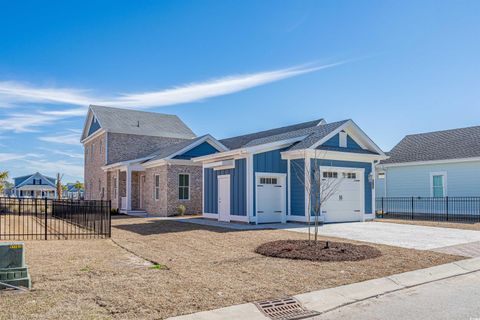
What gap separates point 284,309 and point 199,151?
18.4 m

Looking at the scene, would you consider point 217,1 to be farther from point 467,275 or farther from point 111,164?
point 111,164

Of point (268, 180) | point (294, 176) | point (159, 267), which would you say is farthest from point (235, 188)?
point (159, 267)

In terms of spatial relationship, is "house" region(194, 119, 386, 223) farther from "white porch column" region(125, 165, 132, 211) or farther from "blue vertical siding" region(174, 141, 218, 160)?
"white porch column" region(125, 165, 132, 211)

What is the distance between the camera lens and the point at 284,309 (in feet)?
18.3

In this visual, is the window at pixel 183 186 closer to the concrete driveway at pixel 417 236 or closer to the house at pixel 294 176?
the house at pixel 294 176

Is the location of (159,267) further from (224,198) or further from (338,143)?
(338,143)

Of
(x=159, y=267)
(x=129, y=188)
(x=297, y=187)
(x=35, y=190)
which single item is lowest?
(x=35, y=190)

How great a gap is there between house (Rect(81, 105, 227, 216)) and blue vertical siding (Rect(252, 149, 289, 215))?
684cm

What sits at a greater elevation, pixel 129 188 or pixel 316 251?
pixel 129 188

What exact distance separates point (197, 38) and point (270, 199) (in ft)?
23.8

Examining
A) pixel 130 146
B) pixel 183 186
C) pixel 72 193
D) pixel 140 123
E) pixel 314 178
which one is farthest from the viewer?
pixel 72 193

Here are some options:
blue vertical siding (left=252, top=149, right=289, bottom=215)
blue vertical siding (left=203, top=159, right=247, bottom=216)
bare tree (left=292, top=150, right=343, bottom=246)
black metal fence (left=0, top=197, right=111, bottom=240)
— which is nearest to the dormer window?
bare tree (left=292, top=150, right=343, bottom=246)

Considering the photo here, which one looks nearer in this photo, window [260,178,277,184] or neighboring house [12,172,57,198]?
window [260,178,277,184]

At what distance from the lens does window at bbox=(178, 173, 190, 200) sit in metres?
22.5
